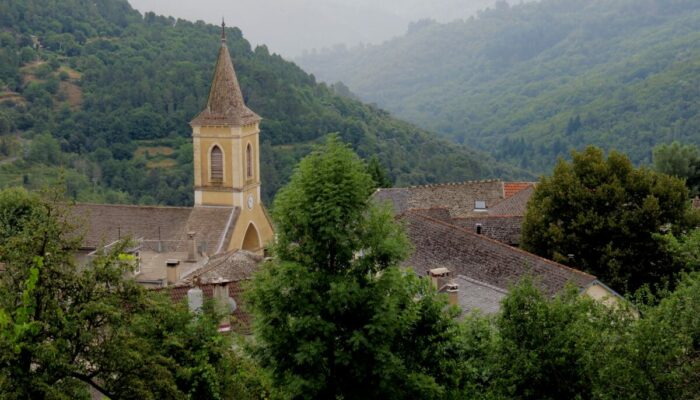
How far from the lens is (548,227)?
36062 mm

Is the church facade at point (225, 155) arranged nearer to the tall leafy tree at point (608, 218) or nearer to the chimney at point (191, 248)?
the chimney at point (191, 248)

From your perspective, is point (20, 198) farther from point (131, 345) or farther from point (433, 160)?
point (433, 160)

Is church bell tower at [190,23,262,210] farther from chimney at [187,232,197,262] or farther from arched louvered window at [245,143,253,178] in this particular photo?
chimney at [187,232,197,262]

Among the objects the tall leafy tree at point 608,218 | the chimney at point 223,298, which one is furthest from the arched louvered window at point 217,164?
the chimney at point 223,298

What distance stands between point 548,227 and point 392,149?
69.3 m

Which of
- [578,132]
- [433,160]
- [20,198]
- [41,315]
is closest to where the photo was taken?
[41,315]

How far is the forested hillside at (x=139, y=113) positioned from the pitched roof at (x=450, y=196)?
32.9 m

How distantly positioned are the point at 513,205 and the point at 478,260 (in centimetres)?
Answer: 1648

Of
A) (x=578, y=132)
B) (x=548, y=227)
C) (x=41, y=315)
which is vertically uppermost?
(x=41, y=315)

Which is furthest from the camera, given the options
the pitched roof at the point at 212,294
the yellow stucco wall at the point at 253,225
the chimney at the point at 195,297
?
the yellow stucco wall at the point at 253,225

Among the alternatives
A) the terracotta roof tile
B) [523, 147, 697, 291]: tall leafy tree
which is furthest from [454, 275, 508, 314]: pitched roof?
the terracotta roof tile

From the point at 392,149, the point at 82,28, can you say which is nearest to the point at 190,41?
the point at 82,28

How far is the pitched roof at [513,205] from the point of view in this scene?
46.7 meters

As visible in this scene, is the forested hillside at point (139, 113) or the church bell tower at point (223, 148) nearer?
the church bell tower at point (223, 148)
